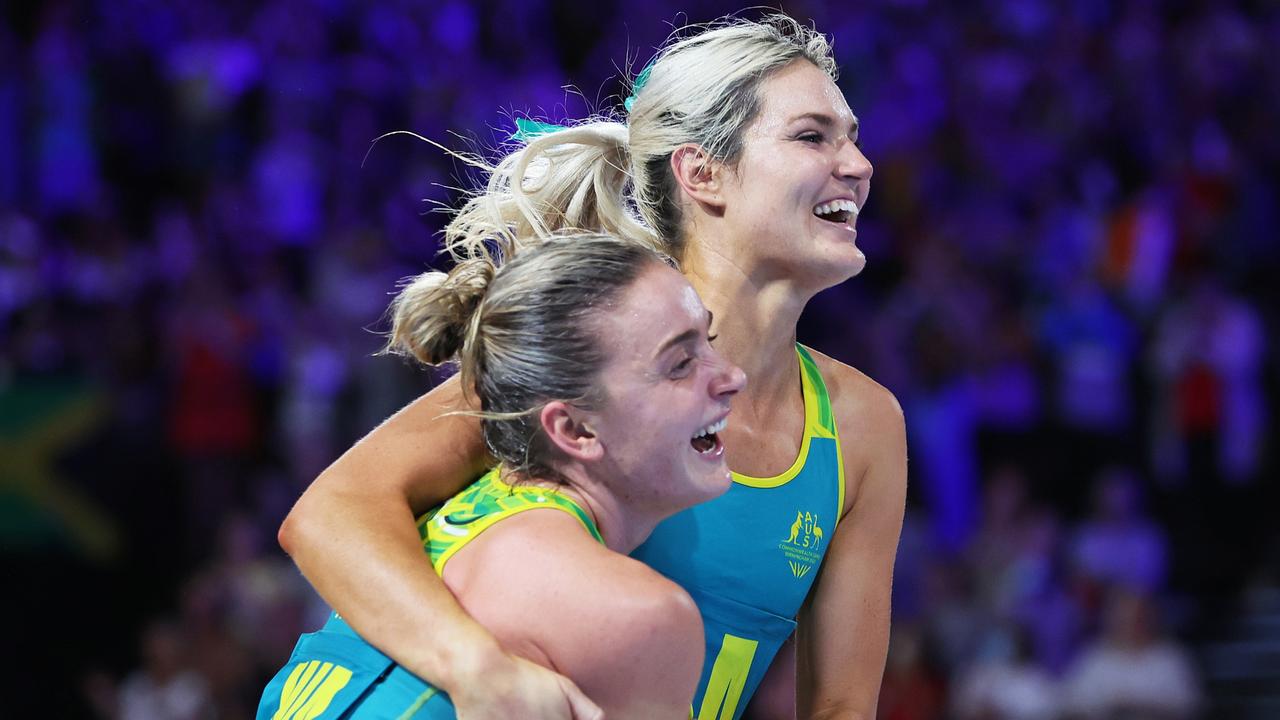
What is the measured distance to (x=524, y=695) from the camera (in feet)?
6.66

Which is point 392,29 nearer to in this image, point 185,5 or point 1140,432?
Answer: point 185,5

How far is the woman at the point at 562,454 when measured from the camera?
212 cm

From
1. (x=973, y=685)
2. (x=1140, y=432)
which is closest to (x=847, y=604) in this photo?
(x=973, y=685)

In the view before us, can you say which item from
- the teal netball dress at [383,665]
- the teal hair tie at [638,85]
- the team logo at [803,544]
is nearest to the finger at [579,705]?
the teal netball dress at [383,665]

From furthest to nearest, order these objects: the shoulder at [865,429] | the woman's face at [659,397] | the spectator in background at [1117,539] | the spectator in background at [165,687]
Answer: the spectator in background at [1117,539], the spectator in background at [165,687], the shoulder at [865,429], the woman's face at [659,397]

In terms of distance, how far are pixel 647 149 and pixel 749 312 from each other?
0.36 meters

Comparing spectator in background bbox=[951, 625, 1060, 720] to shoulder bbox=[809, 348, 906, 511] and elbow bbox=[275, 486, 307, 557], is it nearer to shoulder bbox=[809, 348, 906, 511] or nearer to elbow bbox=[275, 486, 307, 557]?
shoulder bbox=[809, 348, 906, 511]

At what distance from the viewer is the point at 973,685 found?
22.7 feet

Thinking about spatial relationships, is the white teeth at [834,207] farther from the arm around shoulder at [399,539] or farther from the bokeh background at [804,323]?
the bokeh background at [804,323]

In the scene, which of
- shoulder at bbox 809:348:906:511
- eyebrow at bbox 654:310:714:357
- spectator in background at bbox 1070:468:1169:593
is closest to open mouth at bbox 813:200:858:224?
shoulder at bbox 809:348:906:511

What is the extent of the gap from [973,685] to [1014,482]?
121 cm

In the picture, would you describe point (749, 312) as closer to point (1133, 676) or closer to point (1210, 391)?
point (1133, 676)

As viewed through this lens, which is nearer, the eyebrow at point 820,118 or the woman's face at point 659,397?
the woman's face at point 659,397

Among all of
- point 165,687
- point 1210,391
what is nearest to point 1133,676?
point 1210,391
